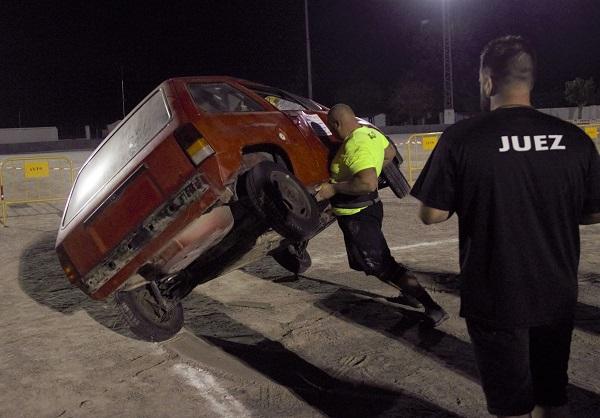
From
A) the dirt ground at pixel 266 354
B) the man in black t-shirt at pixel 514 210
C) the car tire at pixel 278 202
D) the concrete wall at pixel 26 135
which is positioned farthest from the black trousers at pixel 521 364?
the concrete wall at pixel 26 135

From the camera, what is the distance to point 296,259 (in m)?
6.29

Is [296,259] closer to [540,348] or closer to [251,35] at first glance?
[540,348]

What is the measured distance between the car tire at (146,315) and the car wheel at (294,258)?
5.70ft

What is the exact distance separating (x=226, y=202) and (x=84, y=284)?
3.74 ft

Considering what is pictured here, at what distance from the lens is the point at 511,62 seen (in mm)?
2209

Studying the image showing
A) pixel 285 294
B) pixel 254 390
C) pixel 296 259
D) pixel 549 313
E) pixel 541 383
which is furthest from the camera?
pixel 296 259

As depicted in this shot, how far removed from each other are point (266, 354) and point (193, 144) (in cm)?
159

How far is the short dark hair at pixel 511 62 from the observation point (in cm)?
221

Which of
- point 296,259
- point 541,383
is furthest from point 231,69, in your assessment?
point 541,383

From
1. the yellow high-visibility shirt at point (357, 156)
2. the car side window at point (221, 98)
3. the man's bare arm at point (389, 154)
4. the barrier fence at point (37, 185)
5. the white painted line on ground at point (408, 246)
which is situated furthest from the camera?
the barrier fence at point (37, 185)

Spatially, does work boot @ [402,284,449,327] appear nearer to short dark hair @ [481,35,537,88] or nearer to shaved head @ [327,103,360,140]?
shaved head @ [327,103,360,140]

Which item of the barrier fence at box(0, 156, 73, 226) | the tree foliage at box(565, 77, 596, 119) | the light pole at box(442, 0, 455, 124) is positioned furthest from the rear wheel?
the tree foliage at box(565, 77, 596, 119)

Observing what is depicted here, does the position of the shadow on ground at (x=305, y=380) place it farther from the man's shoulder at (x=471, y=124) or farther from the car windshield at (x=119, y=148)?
the man's shoulder at (x=471, y=124)

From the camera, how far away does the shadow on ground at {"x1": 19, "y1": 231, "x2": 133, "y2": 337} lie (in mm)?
5441
